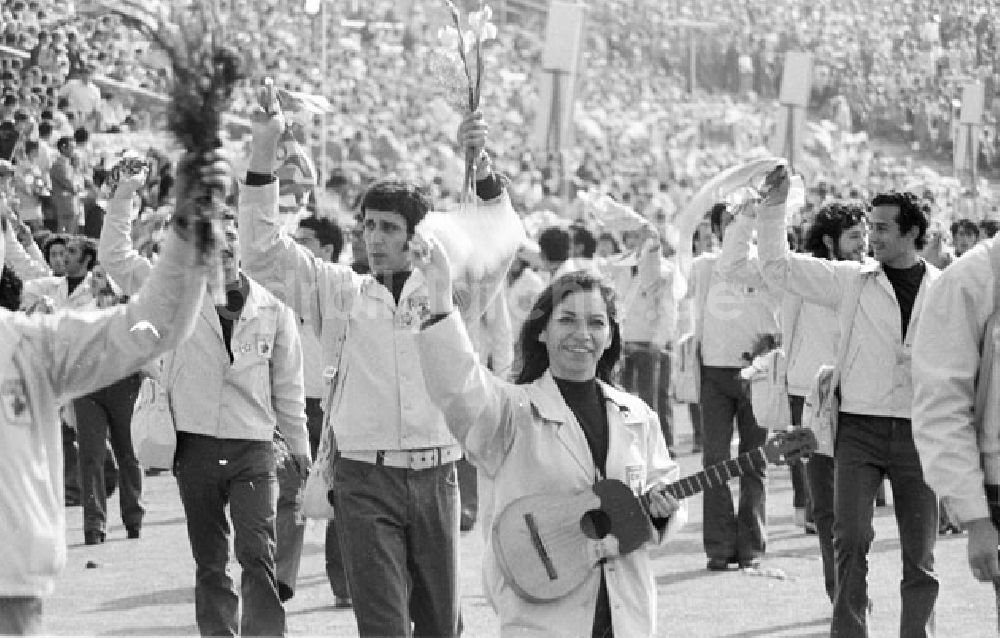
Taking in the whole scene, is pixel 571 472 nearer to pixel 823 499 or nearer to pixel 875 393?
pixel 875 393

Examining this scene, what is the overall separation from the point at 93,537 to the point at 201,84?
883 centimetres

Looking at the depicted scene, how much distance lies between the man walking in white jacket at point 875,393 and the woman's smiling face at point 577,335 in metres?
2.59

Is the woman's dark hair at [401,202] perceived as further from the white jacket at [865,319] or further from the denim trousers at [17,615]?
the denim trousers at [17,615]

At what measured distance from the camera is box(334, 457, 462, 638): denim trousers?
732 cm

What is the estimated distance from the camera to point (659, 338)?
19.1 metres

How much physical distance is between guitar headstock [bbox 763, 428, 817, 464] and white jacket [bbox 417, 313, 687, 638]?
1.09 feet

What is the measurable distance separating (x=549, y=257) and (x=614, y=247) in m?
5.20

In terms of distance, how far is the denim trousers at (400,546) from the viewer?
732 centimetres

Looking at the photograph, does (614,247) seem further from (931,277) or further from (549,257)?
(931,277)

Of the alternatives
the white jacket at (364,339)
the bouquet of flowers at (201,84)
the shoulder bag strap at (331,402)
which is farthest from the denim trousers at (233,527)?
the bouquet of flowers at (201,84)

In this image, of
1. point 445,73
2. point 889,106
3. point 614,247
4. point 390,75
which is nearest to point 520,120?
point 390,75

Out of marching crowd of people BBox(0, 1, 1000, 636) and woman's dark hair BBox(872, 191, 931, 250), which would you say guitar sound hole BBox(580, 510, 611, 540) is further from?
woman's dark hair BBox(872, 191, 931, 250)

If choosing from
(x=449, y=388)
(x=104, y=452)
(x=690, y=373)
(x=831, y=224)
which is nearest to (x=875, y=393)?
(x=831, y=224)

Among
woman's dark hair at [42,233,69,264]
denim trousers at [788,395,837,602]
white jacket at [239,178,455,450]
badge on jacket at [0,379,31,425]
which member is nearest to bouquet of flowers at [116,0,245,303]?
badge on jacket at [0,379,31,425]
